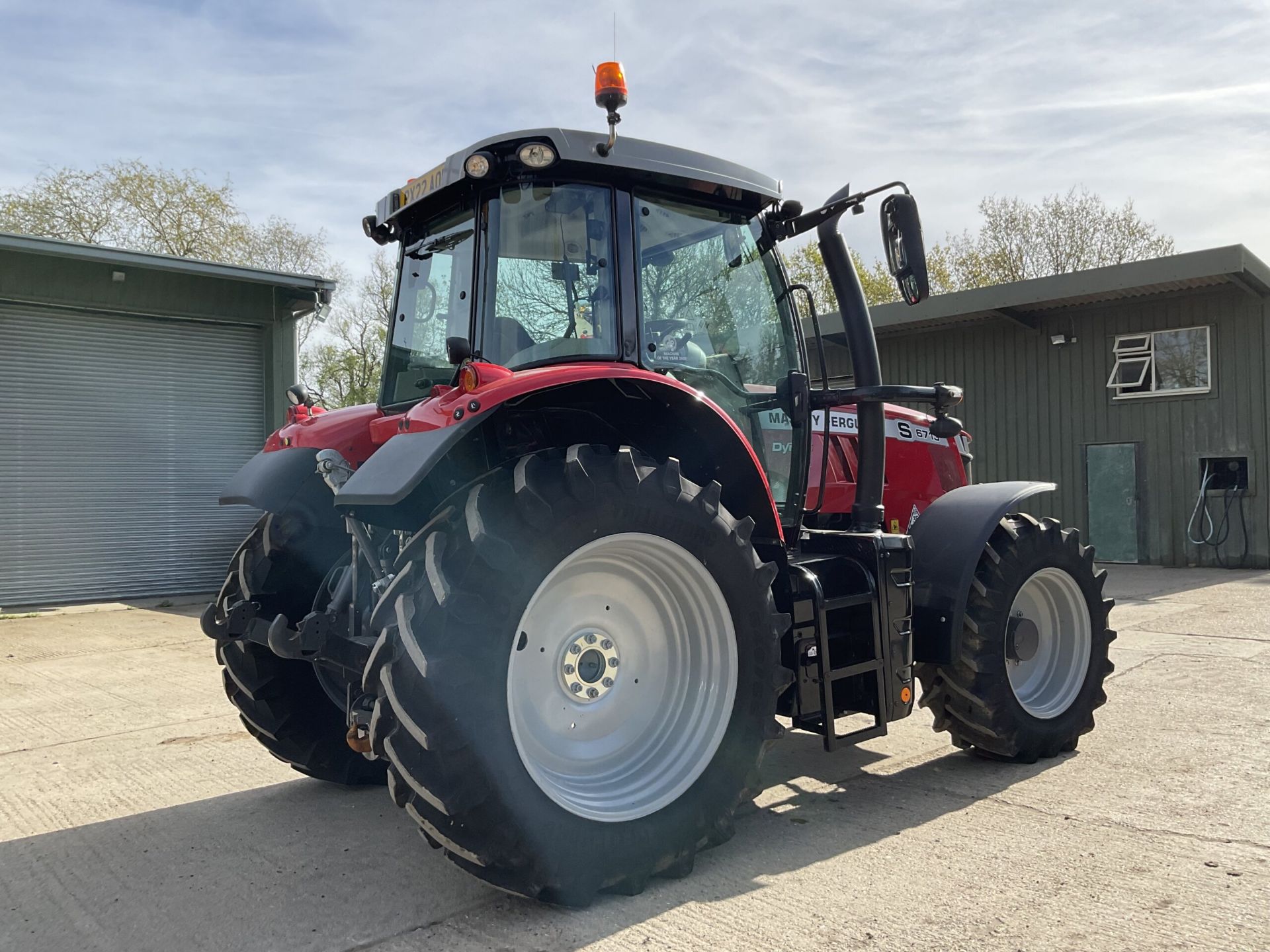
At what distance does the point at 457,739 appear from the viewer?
262 centimetres

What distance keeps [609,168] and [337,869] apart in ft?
8.51

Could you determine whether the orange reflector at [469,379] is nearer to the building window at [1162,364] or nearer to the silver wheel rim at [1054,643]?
the silver wheel rim at [1054,643]

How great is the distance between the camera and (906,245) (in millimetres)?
3682

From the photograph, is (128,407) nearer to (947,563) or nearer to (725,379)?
(725,379)

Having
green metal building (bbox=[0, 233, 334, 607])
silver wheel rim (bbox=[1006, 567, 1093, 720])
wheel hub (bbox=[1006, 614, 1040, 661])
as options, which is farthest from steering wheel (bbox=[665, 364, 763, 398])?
green metal building (bbox=[0, 233, 334, 607])

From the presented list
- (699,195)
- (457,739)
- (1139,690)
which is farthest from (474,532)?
(1139,690)

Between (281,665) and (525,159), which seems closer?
(525,159)

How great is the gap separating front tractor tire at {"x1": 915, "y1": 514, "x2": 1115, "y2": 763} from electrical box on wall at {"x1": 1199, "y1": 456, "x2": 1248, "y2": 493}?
10.7m

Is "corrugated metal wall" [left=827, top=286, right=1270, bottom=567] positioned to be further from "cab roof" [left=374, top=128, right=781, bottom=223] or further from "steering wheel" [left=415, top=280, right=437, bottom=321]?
"steering wheel" [left=415, top=280, right=437, bottom=321]

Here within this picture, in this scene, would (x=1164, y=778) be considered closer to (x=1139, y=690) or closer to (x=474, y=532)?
(x=1139, y=690)

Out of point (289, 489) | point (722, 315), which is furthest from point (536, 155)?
point (289, 489)

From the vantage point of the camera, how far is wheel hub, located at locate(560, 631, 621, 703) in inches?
123

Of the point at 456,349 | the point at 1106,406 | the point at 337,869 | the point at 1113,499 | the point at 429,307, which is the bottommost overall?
Result: the point at 337,869

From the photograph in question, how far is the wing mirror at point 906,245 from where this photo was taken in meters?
3.65
